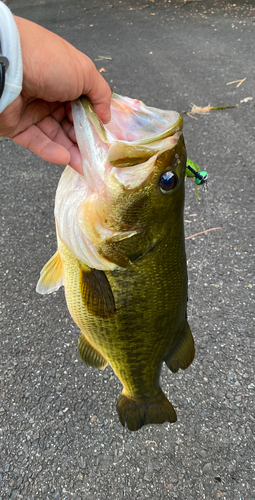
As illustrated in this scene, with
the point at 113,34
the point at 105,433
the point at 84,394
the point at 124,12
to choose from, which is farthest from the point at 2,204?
the point at 124,12

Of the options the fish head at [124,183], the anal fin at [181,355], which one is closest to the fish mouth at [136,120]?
the fish head at [124,183]

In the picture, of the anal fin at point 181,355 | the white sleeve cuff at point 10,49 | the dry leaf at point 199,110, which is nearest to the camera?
the white sleeve cuff at point 10,49

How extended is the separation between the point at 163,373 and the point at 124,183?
1.45 meters

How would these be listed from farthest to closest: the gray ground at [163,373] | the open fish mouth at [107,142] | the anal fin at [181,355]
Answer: the gray ground at [163,373], the anal fin at [181,355], the open fish mouth at [107,142]

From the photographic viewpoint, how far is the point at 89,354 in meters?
1.40

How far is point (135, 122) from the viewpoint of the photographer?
1069mm

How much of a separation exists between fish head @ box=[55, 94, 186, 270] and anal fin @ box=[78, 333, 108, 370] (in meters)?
0.45

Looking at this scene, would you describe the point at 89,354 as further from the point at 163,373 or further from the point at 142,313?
the point at 163,373

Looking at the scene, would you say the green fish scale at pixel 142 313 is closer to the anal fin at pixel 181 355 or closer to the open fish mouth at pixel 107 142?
the anal fin at pixel 181 355

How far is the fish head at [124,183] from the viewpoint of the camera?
97cm

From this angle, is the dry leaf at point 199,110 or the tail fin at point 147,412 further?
the dry leaf at point 199,110

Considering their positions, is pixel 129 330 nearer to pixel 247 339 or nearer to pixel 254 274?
pixel 247 339

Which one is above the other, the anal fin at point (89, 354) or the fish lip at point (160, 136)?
the fish lip at point (160, 136)

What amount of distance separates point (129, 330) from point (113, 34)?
535 cm
